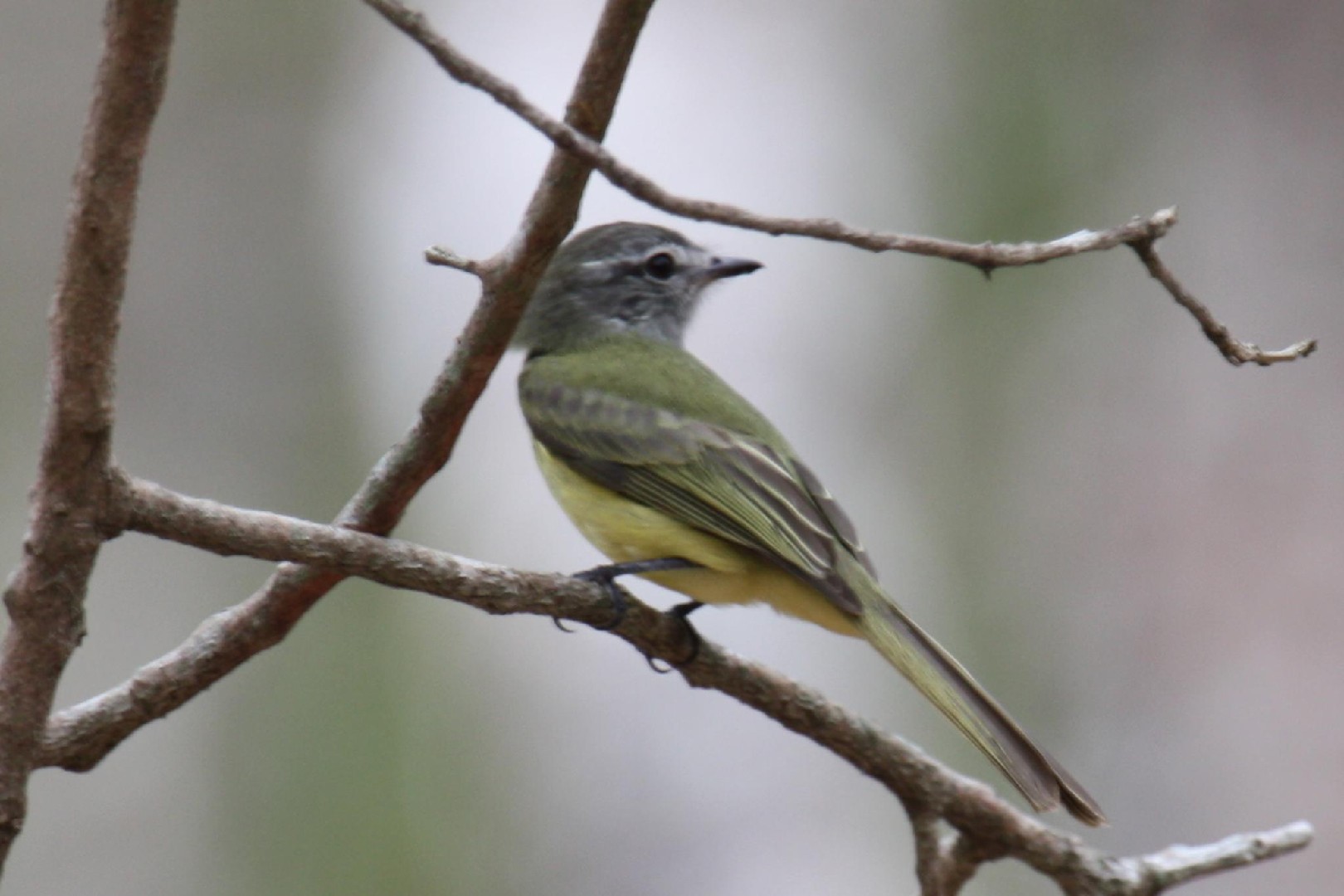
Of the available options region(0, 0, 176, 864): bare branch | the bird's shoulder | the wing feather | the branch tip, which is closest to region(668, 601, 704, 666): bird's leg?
the wing feather

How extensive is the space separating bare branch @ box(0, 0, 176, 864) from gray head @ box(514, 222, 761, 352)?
2.74 meters

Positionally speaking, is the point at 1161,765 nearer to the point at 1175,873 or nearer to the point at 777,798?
the point at 777,798

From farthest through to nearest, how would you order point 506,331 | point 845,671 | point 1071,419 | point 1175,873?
point 845,671 < point 1071,419 < point 1175,873 < point 506,331

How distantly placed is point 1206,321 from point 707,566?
1555mm

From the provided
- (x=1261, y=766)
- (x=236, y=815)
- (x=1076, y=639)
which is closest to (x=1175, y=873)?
(x=1261, y=766)

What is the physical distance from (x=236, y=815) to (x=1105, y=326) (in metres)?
4.92

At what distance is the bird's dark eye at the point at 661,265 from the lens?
5.32 m

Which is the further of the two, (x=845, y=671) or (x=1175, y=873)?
(x=845, y=671)

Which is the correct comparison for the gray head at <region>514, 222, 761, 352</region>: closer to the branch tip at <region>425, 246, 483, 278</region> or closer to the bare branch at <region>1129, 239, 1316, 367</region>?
the branch tip at <region>425, 246, 483, 278</region>

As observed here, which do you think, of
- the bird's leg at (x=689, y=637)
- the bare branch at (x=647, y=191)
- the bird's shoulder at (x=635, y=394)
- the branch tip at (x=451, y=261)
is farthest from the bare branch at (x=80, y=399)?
the bird's shoulder at (x=635, y=394)

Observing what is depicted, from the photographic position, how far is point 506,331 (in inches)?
123

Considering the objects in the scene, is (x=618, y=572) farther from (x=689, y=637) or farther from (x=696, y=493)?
(x=696, y=493)

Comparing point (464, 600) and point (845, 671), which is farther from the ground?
point (845, 671)

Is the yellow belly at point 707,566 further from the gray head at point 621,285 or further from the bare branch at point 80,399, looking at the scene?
the bare branch at point 80,399
